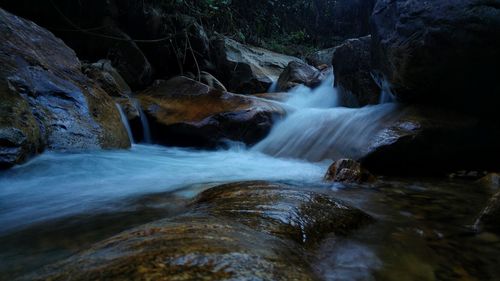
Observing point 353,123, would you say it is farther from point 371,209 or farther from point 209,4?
point 209,4

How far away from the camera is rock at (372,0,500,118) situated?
4.95m

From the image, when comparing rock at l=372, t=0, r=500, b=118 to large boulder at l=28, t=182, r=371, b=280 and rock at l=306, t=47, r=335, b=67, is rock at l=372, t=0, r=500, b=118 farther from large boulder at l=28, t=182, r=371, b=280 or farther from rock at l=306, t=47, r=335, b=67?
rock at l=306, t=47, r=335, b=67

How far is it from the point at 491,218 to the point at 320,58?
51.6ft

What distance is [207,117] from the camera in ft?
24.8

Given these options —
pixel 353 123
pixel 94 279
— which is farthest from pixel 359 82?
pixel 94 279

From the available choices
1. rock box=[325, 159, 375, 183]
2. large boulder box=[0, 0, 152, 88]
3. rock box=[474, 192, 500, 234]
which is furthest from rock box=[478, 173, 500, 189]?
large boulder box=[0, 0, 152, 88]

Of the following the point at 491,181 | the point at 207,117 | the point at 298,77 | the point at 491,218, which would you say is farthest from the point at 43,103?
the point at 298,77

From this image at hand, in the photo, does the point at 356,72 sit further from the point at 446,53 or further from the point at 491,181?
the point at 491,181

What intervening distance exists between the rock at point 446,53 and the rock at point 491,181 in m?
1.25

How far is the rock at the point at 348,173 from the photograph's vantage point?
4441mm

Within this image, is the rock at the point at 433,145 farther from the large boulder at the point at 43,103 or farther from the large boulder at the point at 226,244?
the large boulder at the point at 43,103

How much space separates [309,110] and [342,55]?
5.03ft

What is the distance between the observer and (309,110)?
8.09m

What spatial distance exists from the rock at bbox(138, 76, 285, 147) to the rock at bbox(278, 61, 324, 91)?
3.71 meters
